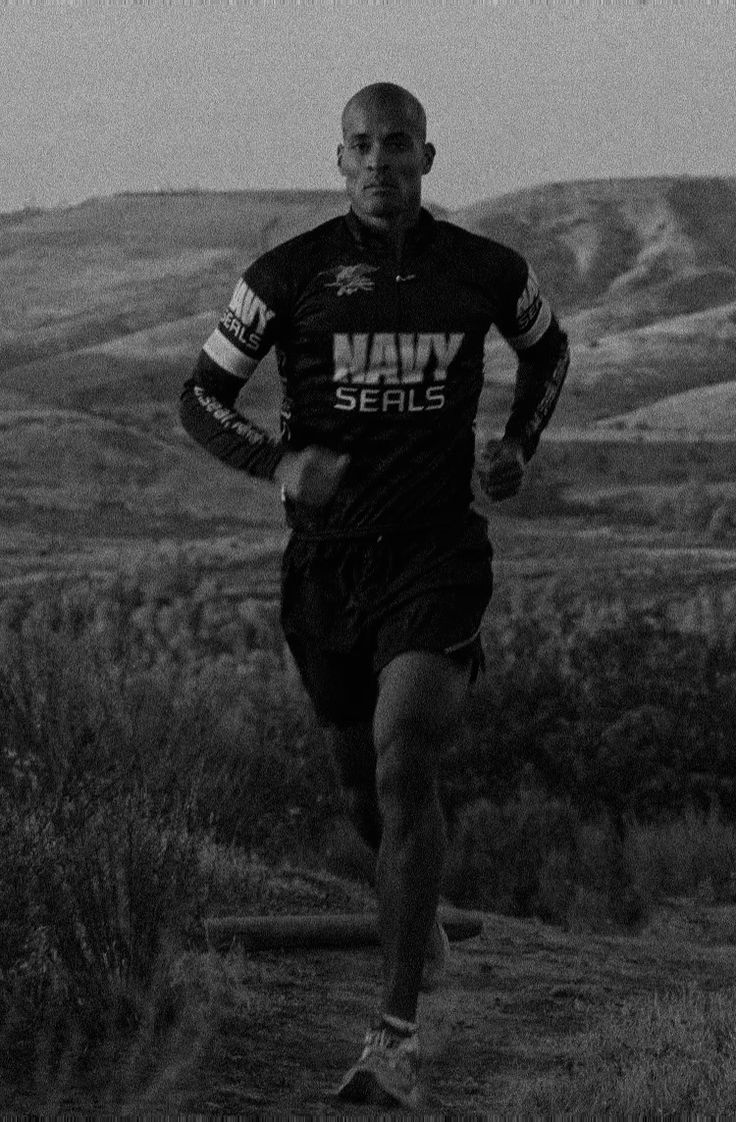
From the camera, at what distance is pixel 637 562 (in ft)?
93.2

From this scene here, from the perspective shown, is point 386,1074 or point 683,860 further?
point 683,860

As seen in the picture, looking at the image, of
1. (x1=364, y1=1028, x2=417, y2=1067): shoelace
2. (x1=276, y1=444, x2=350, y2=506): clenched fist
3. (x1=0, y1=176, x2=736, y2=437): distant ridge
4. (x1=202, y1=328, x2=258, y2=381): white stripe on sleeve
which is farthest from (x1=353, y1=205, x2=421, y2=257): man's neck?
(x1=0, y1=176, x2=736, y2=437): distant ridge

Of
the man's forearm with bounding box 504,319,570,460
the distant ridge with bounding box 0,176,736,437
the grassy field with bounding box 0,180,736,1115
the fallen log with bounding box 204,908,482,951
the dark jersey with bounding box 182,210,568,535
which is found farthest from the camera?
the distant ridge with bounding box 0,176,736,437

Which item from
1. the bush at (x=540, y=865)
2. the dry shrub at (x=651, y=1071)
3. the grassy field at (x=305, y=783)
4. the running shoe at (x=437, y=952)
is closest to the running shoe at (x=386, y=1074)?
the grassy field at (x=305, y=783)

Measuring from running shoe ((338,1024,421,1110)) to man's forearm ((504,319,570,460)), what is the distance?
1618mm

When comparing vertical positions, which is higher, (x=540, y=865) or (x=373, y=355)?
(x=373, y=355)

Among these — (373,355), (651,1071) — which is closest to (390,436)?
(373,355)

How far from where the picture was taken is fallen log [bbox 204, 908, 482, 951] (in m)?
7.57

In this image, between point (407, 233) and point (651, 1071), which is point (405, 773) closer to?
point (651, 1071)

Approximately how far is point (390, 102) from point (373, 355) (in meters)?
0.60

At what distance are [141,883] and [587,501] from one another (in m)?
27.5

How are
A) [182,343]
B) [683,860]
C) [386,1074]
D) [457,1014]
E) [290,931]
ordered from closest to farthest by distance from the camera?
[386,1074]
[457,1014]
[290,931]
[683,860]
[182,343]

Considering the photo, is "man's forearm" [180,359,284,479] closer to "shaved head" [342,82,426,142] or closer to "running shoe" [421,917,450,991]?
"shaved head" [342,82,426,142]

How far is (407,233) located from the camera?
6.04 m
